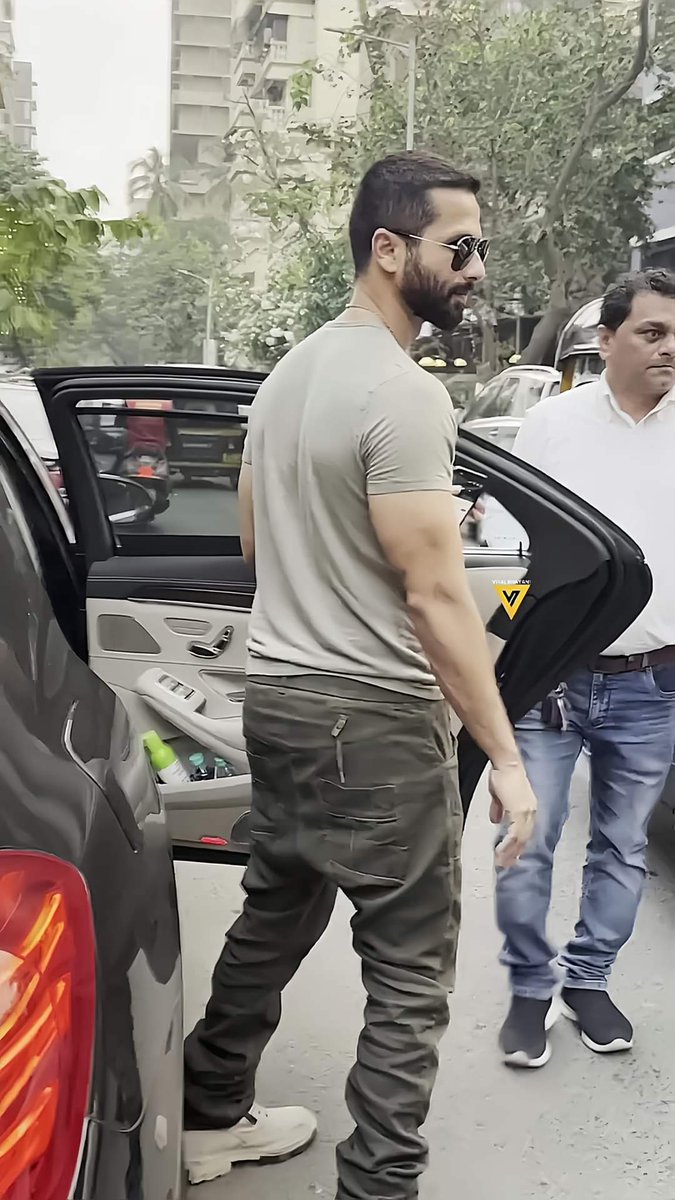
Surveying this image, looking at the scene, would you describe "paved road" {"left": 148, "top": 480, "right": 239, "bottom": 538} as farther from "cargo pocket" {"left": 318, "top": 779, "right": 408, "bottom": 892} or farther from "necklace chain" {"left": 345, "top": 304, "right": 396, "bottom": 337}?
"cargo pocket" {"left": 318, "top": 779, "right": 408, "bottom": 892}

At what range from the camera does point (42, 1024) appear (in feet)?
2.97

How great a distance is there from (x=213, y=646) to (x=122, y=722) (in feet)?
3.56

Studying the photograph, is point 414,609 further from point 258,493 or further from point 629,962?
point 629,962

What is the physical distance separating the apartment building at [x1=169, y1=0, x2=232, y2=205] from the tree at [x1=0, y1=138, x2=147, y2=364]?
1.80 meters

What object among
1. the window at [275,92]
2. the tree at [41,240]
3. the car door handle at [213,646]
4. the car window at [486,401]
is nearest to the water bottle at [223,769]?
the car door handle at [213,646]

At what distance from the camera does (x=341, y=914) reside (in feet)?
10.7

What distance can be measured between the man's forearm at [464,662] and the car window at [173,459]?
1.22 metres

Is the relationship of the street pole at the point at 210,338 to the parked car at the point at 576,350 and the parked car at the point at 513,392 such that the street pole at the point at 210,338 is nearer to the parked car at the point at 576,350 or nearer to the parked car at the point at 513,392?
the parked car at the point at 513,392

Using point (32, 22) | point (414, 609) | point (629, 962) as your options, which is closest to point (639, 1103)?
point (629, 962)

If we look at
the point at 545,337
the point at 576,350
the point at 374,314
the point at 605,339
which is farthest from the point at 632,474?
the point at 545,337

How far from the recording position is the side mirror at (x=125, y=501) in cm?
300

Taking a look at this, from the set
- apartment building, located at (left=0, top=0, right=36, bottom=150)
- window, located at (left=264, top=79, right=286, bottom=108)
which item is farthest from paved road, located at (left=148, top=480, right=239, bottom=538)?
window, located at (left=264, top=79, right=286, bottom=108)

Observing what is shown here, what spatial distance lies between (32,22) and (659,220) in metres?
3.82

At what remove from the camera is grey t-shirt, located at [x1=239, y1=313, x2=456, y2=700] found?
5.18ft
